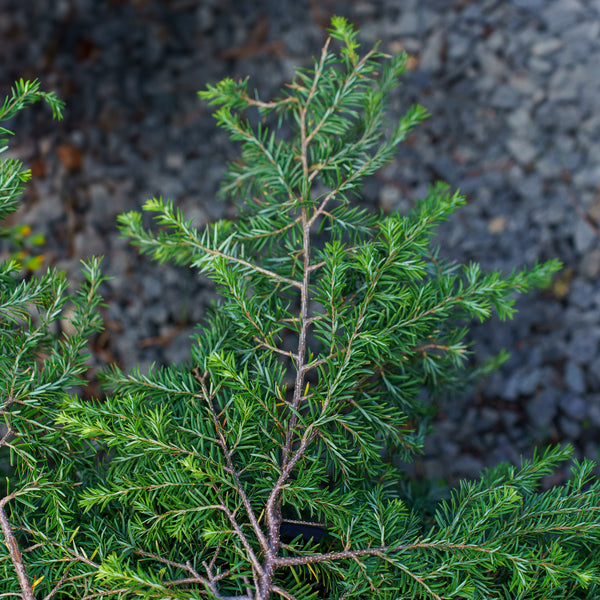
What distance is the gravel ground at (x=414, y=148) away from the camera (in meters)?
1.41

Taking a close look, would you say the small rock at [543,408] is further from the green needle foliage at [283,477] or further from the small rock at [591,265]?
the green needle foliage at [283,477]

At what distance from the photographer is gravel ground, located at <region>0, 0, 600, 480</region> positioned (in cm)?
141

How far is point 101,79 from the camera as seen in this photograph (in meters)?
1.67

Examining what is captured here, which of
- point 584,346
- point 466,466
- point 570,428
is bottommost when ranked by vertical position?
point 466,466

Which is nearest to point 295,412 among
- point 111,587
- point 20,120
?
point 111,587

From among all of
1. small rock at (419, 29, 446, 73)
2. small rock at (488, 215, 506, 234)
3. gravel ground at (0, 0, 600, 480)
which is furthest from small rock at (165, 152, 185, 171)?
small rock at (488, 215, 506, 234)

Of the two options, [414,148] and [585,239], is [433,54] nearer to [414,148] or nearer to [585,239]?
[414,148]

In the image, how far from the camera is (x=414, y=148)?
158cm

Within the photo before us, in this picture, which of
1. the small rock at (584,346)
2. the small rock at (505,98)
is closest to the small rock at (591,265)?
the small rock at (584,346)

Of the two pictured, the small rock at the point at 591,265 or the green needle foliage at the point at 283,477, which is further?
the small rock at the point at 591,265

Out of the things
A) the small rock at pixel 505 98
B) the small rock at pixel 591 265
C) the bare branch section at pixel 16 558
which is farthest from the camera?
the small rock at pixel 505 98

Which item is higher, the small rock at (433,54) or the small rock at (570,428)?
the small rock at (433,54)

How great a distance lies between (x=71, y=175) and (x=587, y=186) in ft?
4.93

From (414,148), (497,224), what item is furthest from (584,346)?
(414,148)
